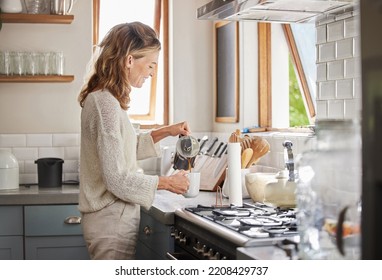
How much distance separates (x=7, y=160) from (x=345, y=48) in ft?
7.00

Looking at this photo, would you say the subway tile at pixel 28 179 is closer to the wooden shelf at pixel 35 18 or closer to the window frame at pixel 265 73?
the wooden shelf at pixel 35 18

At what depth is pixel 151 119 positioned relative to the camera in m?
4.79

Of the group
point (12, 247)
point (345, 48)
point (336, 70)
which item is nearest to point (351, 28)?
point (345, 48)

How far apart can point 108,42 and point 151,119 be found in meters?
2.00

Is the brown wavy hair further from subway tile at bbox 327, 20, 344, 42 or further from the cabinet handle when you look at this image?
the cabinet handle

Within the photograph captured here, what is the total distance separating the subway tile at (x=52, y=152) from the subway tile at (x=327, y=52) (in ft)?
6.42

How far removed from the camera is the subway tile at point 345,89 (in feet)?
9.80

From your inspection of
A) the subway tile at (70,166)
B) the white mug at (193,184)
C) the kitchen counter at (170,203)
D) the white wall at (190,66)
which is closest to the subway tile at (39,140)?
the subway tile at (70,166)

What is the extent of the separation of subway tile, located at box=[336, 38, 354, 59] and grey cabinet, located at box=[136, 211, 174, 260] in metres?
1.06

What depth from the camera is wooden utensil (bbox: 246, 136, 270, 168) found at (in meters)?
3.57

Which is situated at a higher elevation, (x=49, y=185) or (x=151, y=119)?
(x=151, y=119)

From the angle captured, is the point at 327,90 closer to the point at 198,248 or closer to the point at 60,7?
the point at 198,248
